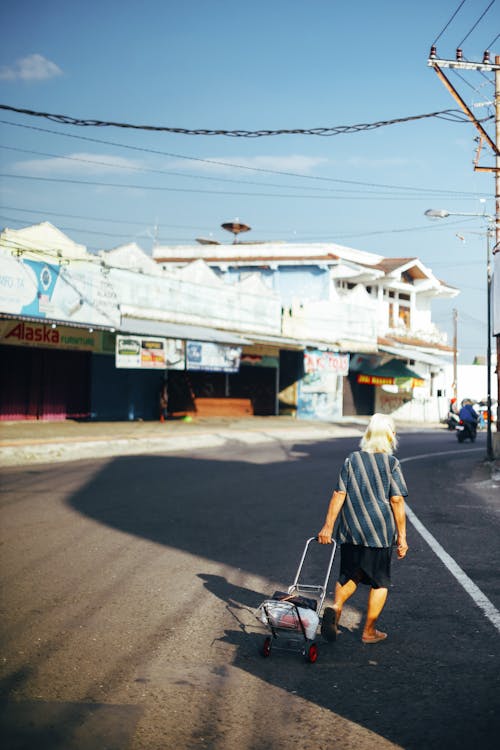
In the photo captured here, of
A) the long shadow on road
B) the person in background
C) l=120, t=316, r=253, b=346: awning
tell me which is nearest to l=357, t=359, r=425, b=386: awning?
l=120, t=316, r=253, b=346: awning

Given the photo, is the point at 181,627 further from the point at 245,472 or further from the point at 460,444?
the point at 460,444

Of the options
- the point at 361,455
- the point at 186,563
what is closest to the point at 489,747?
the point at 361,455

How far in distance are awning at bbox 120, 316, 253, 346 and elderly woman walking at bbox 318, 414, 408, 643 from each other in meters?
19.7

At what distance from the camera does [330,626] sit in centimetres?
530

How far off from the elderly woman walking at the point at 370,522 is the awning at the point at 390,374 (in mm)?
37398

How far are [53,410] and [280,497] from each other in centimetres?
1578

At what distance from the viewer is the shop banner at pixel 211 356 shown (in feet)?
90.4

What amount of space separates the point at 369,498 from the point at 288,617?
1.03m

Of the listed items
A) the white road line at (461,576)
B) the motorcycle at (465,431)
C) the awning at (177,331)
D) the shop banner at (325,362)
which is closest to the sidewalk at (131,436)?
the shop banner at (325,362)

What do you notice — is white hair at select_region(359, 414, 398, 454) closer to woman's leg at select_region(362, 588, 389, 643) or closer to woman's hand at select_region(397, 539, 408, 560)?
woman's hand at select_region(397, 539, 408, 560)

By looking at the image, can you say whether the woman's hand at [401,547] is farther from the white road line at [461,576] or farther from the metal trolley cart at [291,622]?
the white road line at [461,576]

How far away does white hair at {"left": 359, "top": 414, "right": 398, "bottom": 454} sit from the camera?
18.0ft

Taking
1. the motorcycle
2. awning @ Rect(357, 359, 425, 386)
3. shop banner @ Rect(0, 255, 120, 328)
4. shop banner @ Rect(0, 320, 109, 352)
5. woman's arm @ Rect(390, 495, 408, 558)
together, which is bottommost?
the motorcycle

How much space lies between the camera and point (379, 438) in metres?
5.49
